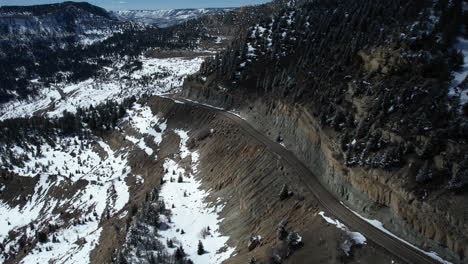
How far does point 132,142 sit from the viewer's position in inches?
3529

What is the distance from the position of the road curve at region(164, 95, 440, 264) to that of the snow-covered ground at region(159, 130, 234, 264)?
1328cm

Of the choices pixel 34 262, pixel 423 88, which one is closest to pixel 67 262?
pixel 34 262

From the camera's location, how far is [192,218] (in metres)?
45.4

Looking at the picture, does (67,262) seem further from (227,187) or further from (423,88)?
(423,88)

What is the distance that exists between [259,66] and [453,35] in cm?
4660

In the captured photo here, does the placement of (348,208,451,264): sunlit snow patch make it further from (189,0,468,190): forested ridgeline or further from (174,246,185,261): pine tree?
(174,246,185,261): pine tree

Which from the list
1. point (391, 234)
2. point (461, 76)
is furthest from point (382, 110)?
point (391, 234)

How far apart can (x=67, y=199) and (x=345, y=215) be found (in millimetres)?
77836

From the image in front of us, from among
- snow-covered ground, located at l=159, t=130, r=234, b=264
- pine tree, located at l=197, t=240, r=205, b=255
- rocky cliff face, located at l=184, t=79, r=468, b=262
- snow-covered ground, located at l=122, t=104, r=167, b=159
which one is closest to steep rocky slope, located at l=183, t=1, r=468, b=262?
rocky cliff face, located at l=184, t=79, r=468, b=262

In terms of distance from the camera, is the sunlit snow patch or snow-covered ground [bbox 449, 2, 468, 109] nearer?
the sunlit snow patch

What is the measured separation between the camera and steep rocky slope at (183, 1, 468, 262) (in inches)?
1096

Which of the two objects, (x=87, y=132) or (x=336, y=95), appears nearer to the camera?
(x=336, y=95)

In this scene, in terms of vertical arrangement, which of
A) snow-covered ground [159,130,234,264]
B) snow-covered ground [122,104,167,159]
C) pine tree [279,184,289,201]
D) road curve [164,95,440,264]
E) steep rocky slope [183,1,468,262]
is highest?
steep rocky slope [183,1,468,262]

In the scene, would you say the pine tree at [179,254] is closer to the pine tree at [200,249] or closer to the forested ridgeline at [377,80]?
the pine tree at [200,249]
